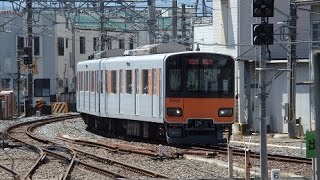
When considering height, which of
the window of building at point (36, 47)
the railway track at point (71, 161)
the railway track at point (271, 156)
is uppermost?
the window of building at point (36, 47)

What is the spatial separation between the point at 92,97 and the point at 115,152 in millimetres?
8641

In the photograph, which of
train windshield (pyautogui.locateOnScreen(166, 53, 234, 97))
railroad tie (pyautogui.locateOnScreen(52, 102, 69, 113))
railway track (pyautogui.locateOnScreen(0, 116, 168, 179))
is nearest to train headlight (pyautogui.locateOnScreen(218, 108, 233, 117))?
train windshield (pyautogui.locateOnScreen(166, 53, 234, 97))

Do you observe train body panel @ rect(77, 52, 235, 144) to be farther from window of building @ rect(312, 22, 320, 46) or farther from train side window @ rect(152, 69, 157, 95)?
window of building @ rect(312, 22, 320, 46)

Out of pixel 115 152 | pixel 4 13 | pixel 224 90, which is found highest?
pixel 4 13

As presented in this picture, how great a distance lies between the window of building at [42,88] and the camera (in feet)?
202

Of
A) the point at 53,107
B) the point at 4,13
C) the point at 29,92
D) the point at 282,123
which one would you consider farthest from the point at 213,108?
the point at 4,13

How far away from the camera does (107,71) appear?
26.9m

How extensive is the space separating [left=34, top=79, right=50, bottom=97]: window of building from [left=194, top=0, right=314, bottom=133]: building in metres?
28.6

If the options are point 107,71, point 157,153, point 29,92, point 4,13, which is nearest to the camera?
point 157,153

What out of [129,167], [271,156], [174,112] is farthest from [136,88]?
[129,167]

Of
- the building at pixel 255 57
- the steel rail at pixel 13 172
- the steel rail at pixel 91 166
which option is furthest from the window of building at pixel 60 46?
the steel rail at pixel 13 172

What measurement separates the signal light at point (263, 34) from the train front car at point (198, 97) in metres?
8.77

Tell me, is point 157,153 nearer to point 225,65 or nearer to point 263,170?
point 225,65

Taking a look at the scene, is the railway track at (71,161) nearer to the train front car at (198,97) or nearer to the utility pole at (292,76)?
the train front car at (198,97)
